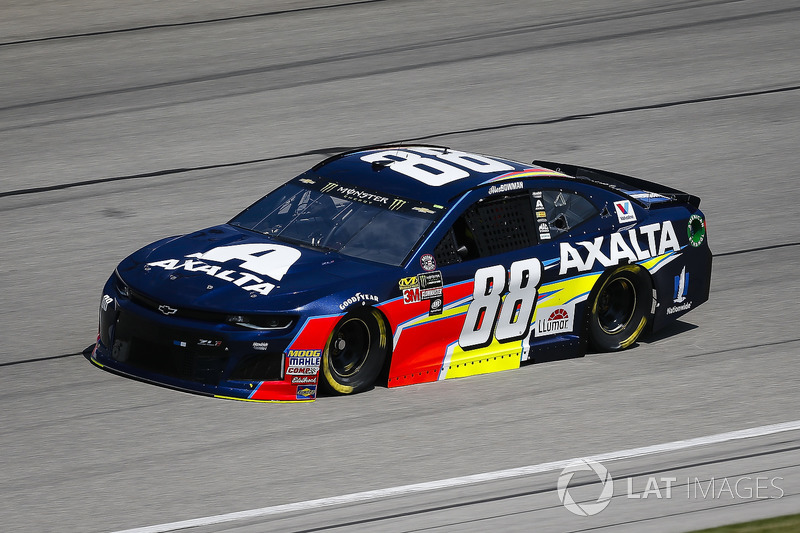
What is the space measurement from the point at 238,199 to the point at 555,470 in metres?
5.89

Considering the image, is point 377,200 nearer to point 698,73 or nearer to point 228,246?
point 228,246

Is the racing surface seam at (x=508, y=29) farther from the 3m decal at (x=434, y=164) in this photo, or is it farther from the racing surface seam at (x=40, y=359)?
the racing surface seam at (x=40, y=359)

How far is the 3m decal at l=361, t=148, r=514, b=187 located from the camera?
8.70 meters

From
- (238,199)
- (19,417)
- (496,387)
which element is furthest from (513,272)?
(238,199)

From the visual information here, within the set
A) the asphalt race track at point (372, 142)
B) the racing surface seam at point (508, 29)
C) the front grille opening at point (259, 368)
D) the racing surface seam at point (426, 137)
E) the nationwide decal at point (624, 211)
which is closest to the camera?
the asphalt race track at point (372, 142)

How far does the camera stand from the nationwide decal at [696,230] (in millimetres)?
9562

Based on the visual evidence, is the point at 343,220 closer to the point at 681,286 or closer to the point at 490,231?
the point at 490,231

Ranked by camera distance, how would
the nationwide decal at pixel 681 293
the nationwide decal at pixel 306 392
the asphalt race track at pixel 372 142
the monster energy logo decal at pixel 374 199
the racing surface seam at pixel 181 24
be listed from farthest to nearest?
the racing surface seam at pixel 181 24, the nationwide decal at pixel 681 293, the monster energy logo decal at pixel 374 199, the nationwide decal at pixel 306 392, the asphalt race track at pixel 372 142

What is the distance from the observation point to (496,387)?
8.16 m

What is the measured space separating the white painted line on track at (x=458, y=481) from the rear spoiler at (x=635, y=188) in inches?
96.7

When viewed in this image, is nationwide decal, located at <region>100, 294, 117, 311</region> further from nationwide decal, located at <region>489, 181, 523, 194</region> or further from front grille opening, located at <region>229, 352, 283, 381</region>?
nationwide decal, located at <region>489, 181, 523, 194</region>

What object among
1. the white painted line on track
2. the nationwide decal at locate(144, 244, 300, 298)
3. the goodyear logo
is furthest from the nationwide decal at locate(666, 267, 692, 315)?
the nationwide decal at locate(144, 244, 300, 298)

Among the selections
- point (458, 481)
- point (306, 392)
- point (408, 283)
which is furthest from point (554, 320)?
point (458, 481)

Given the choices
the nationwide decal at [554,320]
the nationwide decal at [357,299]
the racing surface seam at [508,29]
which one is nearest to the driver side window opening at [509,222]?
the nationwide decal at [554,320]
